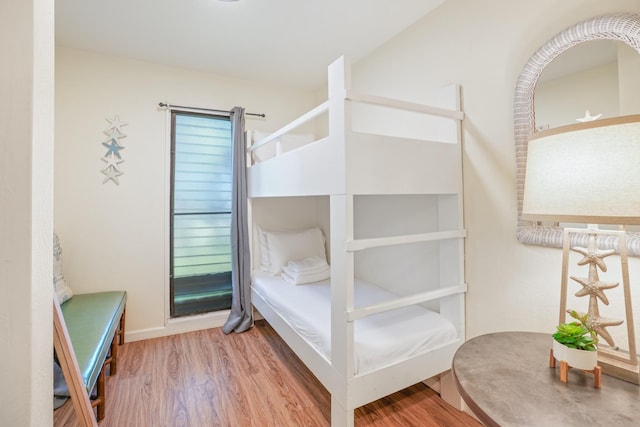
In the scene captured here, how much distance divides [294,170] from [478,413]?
1525 mm

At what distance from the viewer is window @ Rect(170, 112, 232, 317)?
2787 millimetres

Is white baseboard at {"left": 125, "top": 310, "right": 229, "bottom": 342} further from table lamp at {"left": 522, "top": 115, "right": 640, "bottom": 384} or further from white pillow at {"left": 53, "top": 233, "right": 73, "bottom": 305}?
table lamp at {"left": 522, "top": 115, "right": 640, "bottom": 384}

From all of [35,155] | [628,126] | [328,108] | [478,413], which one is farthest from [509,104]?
[35,155]

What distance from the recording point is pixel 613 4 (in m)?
1.12

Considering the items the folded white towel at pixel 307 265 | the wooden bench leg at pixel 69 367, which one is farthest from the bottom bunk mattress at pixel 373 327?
the wooden bench leg at pixel 69 367

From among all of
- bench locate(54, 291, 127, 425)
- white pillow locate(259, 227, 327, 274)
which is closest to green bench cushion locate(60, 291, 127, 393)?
bench locate(54, 291, 127, 425)

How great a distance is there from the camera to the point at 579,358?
824 mm


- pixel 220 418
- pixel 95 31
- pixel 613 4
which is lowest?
pixel 220 418

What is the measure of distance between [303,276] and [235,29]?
2051 mm

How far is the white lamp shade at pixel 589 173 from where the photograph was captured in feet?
2.42

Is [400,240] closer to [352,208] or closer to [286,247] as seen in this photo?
[352,208]

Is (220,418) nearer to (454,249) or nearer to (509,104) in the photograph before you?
(454,249)

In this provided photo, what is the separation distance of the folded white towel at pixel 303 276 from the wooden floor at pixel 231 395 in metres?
0.58

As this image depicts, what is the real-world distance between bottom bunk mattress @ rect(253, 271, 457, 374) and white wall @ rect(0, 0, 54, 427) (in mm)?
1158
